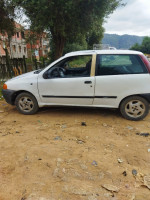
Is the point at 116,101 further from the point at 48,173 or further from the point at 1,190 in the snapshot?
the point at 1,190

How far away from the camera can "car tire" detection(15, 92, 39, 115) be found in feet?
14.0

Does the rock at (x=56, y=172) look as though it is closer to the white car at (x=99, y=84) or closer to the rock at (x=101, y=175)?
the rock at (x=101, y=175)

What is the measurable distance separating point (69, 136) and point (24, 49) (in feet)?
144

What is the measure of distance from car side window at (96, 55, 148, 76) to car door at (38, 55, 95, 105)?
227mm

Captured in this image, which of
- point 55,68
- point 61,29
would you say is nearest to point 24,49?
point 61,29

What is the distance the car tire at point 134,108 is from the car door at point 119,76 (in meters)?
0.17

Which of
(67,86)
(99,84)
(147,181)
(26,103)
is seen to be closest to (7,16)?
(26,103)

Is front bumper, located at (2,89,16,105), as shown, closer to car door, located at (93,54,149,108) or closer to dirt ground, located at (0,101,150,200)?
dirt ground, located at (0,101,150,200)

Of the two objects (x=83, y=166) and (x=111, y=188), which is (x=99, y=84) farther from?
(x=111, y=188)

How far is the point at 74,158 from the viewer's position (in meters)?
2.55

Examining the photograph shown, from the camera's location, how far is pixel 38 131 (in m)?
3.49

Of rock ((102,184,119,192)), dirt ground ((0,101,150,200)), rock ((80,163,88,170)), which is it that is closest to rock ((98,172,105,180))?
dirt ground ((0,101,150,200))

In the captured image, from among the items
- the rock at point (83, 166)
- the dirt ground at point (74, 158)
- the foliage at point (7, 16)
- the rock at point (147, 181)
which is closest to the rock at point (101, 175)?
the dirt ground at point (74, 158)

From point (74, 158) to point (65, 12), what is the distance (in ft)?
25.4
